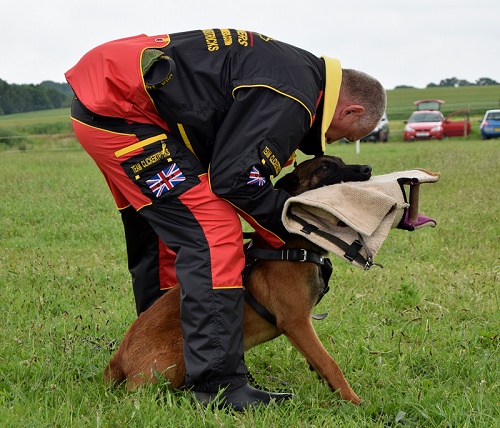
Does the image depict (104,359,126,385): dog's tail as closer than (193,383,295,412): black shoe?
No

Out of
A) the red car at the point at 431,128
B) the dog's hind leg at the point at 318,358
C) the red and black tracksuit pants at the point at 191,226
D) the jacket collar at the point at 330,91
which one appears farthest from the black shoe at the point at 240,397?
the red car at the point at 431,128

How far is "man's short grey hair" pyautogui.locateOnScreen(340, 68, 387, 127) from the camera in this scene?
3.60 m

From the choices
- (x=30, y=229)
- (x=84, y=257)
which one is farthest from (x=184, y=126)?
(x=30, y=229)

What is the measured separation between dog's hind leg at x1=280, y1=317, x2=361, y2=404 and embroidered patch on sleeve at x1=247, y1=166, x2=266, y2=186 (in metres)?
0.70

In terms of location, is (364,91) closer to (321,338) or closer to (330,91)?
(330,91)

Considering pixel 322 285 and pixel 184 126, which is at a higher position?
pixel 184 126

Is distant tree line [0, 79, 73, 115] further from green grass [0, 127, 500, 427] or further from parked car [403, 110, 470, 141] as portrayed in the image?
green grass [0, 127, 500, 427]

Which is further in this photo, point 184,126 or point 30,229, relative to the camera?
point 30,229

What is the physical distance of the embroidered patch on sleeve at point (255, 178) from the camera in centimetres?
315

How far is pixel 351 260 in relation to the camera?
3.34 meters

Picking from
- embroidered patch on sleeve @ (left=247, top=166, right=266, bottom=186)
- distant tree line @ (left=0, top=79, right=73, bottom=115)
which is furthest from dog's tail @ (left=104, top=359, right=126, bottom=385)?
distant tree line @ (left=0, top=79, right=73, bottom=115)

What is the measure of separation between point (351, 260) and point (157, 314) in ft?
3.24

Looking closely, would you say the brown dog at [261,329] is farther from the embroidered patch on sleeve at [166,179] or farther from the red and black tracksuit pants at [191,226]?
the embroidered patch on sleeve at [166,179]

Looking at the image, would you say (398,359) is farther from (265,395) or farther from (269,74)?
(269,74)
